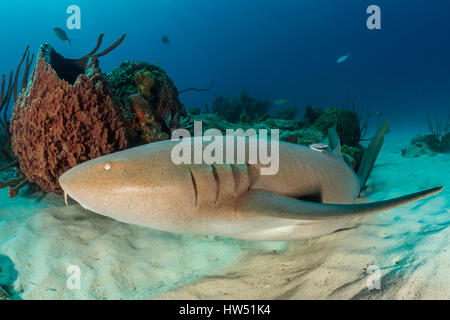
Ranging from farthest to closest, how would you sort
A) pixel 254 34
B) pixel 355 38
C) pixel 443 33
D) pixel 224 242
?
pixel 254 34
pixel 355 38
pixel 443 33
pixel 224 242

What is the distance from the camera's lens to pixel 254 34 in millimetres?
133250

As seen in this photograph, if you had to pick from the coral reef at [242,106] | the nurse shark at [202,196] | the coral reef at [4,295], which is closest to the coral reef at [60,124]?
the coral reef at [4,295]

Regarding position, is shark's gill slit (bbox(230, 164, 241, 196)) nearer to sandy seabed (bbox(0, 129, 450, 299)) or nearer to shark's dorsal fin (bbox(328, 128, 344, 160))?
sandy seabed (bbox(0, 129, 450, 299))

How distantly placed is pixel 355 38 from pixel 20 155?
14621cm

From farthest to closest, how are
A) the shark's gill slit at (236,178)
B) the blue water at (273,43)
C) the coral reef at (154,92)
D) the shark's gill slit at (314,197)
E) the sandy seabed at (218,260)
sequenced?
the blue water at (273,43) → the coral reef at (154,92) → the shark's gill slit at (314,197) → the sandy seabed at (218,260) → the shark's gill slit at (236,178)

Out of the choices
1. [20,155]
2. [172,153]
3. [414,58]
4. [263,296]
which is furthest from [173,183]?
[414,58]

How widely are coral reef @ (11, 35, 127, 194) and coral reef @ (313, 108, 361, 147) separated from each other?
7609 mm

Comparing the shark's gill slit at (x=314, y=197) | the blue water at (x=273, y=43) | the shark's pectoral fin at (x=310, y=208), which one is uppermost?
the blue water at (x=273, y=43)

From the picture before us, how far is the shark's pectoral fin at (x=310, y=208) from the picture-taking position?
167cm

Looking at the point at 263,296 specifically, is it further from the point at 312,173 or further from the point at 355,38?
the point at 355,38

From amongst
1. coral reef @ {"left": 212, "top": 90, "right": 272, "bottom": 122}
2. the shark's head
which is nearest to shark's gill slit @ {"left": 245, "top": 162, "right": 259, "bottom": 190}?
the shark's head

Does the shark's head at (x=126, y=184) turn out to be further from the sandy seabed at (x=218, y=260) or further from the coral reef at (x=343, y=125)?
the coral reef at (x=343, y=125)

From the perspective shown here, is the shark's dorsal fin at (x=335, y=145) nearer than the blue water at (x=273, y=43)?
Yes

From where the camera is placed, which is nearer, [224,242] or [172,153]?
[172,153]
